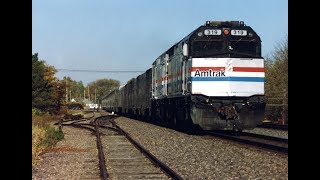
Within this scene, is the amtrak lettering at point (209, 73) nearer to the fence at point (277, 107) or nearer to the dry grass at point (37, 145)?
the dry grass at point (37, 145)

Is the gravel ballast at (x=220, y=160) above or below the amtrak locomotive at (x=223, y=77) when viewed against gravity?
below

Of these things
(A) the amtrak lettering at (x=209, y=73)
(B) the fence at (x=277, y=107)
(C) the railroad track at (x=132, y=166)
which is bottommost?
(C) the railroad track at (x=132, y=166)

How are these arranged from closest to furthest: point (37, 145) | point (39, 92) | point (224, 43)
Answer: point (37, 145)
point (224, 43)
point (39, 92)

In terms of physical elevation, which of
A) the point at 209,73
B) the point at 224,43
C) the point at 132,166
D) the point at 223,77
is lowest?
the point at 132,166

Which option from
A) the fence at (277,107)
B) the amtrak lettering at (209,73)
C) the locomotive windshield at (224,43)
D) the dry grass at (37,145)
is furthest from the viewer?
the fence at (277,107)

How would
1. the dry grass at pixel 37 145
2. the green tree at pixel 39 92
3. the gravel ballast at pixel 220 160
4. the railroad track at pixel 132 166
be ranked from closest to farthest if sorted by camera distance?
the railroad track at pixel 132 166 < the gravel ballast at pixel 220 160 < the dry grass at pixel 37 145 < the green tree at pixel 39 92

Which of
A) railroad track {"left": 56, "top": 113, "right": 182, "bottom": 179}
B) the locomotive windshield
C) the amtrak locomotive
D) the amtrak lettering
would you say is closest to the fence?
the locomotive windshield

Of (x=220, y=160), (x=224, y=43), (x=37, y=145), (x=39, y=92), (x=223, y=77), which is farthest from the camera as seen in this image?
(x=39, y=92)

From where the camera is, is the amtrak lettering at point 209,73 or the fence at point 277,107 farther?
the fence at point 277,107

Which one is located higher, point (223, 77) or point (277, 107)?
point (223, 77)

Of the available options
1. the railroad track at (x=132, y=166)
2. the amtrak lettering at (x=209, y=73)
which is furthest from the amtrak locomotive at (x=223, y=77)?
the railroad track at (x=132, y=166)

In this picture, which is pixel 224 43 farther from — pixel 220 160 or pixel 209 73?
pixel 220 160

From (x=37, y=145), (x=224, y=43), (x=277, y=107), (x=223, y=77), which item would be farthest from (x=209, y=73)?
(x=277, y=107)

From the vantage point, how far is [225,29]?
1511 centimetres
